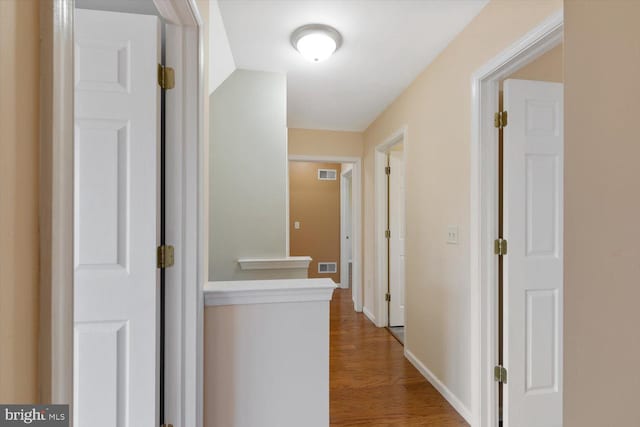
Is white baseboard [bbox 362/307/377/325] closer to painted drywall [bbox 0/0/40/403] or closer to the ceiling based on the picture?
the ceiling

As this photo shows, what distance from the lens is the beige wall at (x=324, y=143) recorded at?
12.9ft

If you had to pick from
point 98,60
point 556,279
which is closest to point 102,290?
point 98,60

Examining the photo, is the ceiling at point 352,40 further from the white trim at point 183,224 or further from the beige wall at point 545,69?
the white trim at point 183,224

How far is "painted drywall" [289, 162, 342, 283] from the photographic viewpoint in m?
5.52

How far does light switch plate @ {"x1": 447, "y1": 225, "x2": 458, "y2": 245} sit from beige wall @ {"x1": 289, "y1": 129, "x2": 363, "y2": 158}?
7.25ft

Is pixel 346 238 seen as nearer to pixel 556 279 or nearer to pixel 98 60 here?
pixel 556 279

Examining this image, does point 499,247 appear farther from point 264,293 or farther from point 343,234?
point 343,234

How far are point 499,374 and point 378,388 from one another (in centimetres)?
87

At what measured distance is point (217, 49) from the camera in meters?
1.88

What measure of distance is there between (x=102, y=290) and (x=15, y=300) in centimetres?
92

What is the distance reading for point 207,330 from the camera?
4.34 ft

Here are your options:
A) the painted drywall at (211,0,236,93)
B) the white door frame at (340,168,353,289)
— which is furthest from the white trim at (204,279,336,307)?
the white door frame at (340,168,353,289)
